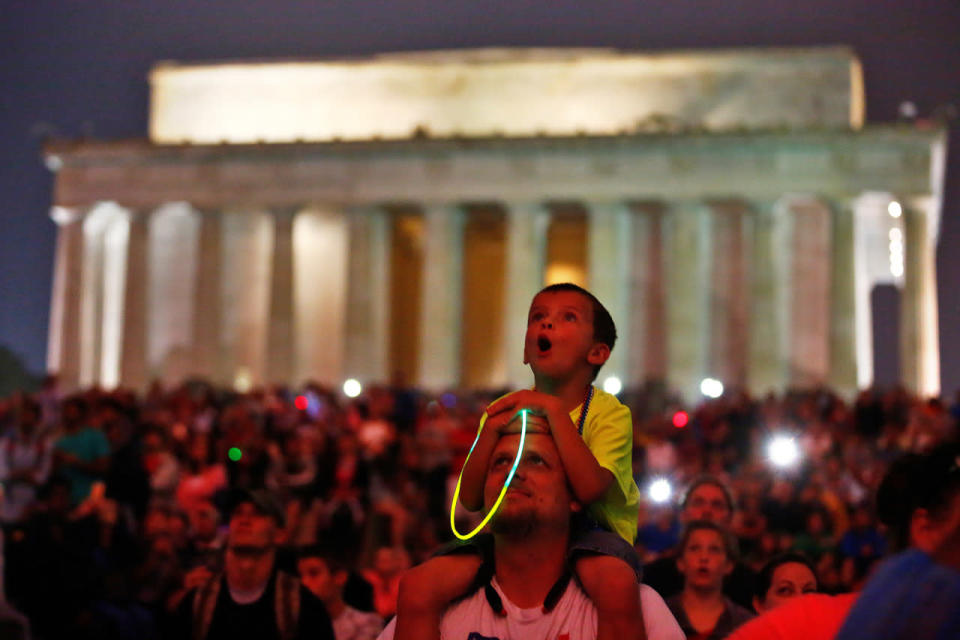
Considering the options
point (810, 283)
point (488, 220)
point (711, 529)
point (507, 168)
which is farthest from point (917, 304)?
point (711, 529)

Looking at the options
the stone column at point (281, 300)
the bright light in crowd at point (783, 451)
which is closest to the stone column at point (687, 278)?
the stone column at point (281, 300)

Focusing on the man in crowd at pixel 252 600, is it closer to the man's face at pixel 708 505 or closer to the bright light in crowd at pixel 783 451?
the man's face at pixel 708 505

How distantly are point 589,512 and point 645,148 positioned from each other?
49.0m

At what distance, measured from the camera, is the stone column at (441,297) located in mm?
55594

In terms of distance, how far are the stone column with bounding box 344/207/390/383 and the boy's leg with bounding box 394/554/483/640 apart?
4910cm

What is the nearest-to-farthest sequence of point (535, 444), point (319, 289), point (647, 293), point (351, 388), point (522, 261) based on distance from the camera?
point (535, 444) → point (351, 388) → point (647, 293) → point (522, 261) → point (319, 289)

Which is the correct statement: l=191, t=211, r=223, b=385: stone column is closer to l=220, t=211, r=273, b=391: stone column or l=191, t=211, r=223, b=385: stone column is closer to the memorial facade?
the memorial facade

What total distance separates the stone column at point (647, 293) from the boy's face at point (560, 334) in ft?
155

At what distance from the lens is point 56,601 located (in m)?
15.9

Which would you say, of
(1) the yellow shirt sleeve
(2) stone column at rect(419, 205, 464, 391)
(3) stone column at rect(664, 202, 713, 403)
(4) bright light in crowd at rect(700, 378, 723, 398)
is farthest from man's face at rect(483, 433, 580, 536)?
(3) stone column at rect(664, 202, 713, 403)

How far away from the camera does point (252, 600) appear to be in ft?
35.4

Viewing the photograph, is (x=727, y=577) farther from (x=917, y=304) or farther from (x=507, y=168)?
(x=507, y=168)

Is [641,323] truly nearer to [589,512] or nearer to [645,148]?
[645,148]

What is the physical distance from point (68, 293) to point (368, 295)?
11217 mm
